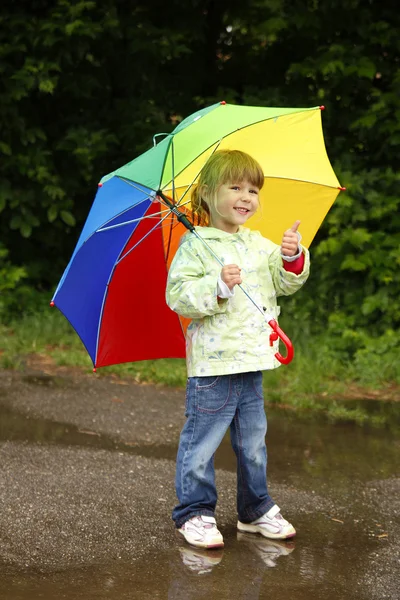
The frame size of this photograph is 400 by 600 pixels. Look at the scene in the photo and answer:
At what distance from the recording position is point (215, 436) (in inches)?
151

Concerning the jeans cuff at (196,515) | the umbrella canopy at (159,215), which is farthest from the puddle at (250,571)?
the umbrella canopy at (159,215)

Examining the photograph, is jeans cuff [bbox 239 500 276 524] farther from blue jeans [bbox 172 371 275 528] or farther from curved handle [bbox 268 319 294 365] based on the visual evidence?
curved handle [bbox 268 319 294 365]

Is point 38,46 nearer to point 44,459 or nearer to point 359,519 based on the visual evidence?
point 44,459

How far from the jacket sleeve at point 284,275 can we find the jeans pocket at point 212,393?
1.38 ft

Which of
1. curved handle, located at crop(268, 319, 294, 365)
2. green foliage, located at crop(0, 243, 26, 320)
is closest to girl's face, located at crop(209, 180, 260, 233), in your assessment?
curved handle, located at crop(268, 319, 294, 365)

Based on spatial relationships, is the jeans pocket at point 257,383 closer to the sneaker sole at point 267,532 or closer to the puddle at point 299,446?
the sneaker sole at point 267,532

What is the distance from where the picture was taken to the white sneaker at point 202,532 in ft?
12.5

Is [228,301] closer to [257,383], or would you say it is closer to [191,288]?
[191,288]

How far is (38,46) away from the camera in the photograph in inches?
324

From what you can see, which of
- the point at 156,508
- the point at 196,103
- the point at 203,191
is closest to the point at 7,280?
the point at 196,103

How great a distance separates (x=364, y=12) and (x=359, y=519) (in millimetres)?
5017

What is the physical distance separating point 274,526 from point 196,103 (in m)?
5.77

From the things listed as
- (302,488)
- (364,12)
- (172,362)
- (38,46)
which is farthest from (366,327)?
(38,46)

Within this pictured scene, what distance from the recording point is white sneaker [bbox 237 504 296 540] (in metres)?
3.98
